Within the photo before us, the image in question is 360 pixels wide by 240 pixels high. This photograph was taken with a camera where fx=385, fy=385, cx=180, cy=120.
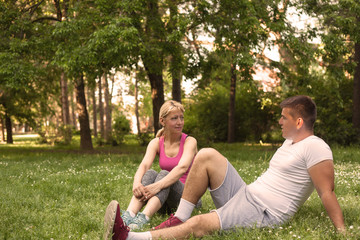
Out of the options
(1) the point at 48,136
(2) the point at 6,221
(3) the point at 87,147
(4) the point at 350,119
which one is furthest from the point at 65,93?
(2) the point at 6,221

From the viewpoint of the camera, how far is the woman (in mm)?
4773

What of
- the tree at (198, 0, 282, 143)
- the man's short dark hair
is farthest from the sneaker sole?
the tree at (198, 0, 282, 143)

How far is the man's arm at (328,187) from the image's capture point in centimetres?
354

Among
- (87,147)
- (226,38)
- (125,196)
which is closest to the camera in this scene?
(125,196)

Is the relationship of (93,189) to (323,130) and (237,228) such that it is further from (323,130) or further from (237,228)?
(323,130)

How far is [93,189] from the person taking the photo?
7188mm

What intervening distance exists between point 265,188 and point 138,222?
1.57 meters

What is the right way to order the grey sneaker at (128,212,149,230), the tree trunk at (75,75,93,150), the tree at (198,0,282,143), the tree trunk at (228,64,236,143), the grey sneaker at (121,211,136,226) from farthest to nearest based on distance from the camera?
the tree trunk at (228,64,236,143) < the tree trunk at (75,75,93,150) < the tree at (198,0,282,143) < the grey sneaker at (121,211,136,226) < the grey sneaker at (128,212,149,230)

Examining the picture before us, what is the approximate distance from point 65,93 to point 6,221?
2358cm

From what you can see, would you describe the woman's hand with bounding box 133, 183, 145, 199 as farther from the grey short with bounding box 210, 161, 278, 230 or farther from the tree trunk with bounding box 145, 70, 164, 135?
the tree trunk with bounding box 145, 70, 164, 135

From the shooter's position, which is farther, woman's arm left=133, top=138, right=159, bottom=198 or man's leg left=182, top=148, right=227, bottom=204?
woman's arm left=133, top=138, right=159, bottom=198

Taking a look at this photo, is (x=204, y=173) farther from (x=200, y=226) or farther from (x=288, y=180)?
(x=288, y=180)

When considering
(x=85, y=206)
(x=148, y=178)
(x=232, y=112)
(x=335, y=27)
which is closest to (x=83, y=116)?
(x=232, y=112)

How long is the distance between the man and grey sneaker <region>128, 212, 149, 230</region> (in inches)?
22.1
